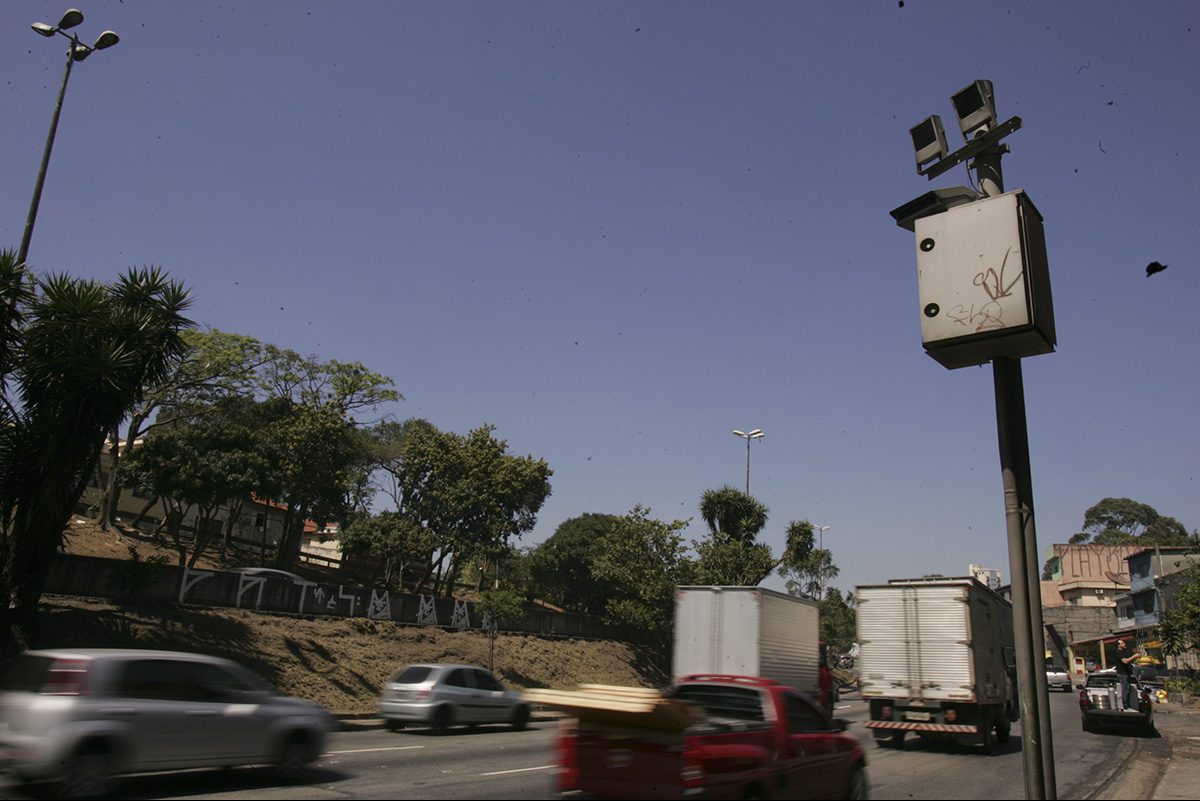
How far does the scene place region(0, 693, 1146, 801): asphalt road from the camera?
29.6 ft

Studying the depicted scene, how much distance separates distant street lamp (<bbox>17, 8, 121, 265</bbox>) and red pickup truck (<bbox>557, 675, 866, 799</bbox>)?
673 inches

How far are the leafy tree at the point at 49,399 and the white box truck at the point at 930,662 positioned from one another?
17.9m

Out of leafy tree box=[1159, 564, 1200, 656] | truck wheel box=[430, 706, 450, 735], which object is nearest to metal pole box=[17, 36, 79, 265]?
truck wheel box=[430, 706, 450, 735]

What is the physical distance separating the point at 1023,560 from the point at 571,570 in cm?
5307

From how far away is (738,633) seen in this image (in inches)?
736

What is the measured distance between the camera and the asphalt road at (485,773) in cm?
902

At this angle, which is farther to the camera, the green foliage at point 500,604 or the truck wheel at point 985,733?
the green foliage at point 500,604

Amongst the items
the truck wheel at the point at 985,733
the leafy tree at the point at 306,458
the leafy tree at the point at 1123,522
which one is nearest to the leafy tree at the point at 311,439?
the leafy tree at the point at 306,458

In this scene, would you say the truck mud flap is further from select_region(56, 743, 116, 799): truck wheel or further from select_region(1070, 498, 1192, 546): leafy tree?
select_region(1070, 498, 1192, 546): leafy tree

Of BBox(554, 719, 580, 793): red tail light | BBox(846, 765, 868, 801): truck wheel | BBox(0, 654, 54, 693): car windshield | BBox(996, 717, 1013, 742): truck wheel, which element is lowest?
BBox(996, 717, 1013, 742): truck wheel

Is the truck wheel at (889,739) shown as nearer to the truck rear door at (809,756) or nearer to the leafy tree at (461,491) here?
the truck rear door at (809,756)

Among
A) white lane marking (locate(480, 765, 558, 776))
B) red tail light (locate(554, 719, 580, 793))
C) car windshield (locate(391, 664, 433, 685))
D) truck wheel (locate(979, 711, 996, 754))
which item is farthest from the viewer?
car windshield (locate(391, 664, 433, 685))

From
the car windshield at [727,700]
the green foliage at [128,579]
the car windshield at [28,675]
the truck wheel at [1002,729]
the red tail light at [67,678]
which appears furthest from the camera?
the green foliage at [128,579]

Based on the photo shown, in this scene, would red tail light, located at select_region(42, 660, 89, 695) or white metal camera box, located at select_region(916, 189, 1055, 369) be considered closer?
white metal camera box, located at select_region(916, 189, 1055, 369)
